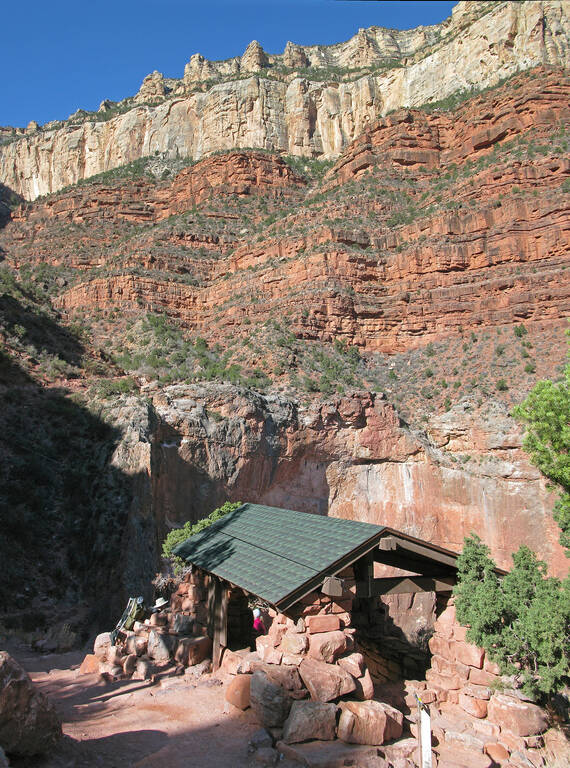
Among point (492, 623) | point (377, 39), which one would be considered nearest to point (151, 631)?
point (492, 623)

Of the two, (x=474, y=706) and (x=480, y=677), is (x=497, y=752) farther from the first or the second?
(x=480, y=677)

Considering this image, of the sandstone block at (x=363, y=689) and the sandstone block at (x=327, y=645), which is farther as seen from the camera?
the sandstone block at (x=327, y=645)

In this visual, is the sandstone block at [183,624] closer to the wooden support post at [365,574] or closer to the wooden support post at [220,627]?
the wooden support post at [220,627]

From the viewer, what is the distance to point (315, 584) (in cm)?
793

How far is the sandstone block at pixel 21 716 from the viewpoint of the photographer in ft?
17.7

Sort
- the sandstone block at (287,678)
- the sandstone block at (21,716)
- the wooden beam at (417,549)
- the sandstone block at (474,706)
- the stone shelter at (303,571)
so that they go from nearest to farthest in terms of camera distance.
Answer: the sandstone block at (21,716) < the sandstone block at (287,678) < the stone shelter at (303,571) < the sandstone block at (474,706) < the wooden beam at (417,549)

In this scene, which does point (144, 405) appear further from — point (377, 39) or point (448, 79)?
point (377, 39)

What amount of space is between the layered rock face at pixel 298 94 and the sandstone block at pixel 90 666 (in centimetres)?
5888

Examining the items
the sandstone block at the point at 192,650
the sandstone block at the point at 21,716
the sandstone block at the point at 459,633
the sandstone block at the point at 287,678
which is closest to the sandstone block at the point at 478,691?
the sandstone block at the point at 459,633

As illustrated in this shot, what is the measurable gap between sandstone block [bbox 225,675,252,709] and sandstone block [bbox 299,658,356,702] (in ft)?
3.07

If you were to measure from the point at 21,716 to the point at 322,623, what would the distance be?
419 cm

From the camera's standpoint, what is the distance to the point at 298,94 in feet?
218

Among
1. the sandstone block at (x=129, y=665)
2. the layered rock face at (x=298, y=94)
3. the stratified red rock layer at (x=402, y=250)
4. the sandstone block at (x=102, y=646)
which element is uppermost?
the layered rock face at (x=298, y=94)

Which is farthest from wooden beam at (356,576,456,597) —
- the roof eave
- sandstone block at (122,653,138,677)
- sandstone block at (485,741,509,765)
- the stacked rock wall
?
sandstone block at (122,653,138,677)
